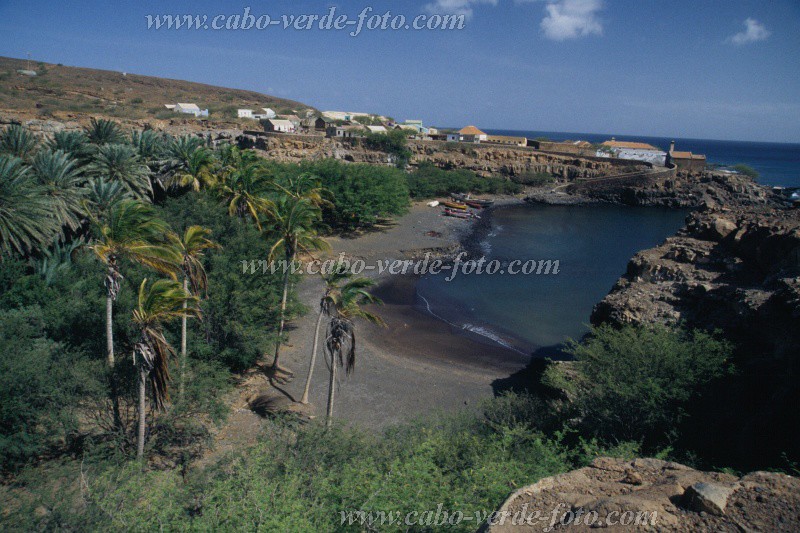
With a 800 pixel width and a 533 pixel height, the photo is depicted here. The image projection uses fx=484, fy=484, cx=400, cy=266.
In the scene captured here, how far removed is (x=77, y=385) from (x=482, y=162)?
7705 centimetres

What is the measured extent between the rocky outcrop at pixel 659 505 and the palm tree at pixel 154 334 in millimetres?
9311

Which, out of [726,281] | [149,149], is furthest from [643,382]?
[149,149]

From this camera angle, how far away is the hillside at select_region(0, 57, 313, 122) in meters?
64.9

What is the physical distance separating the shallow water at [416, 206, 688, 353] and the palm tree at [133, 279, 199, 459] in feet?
60.7

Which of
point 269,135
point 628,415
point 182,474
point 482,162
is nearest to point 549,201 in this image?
point 482,162

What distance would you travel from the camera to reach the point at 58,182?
→ 19.8m

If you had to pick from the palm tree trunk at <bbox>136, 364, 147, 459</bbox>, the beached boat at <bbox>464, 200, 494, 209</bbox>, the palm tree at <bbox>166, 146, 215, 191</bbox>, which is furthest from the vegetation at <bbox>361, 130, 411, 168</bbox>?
the palm tree trunk at <bbox>136, 364, 147, 459</bbox>

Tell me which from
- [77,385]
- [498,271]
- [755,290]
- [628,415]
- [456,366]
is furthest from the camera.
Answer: [498,271]

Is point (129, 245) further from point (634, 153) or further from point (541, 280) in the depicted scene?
point (634, 153)

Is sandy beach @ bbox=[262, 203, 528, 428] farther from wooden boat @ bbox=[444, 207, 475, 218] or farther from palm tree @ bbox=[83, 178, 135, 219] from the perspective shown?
wooden boat @ bbox=[444, 207, 475, 218]

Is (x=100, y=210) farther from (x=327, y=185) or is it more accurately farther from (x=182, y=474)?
(x=327, y=185)

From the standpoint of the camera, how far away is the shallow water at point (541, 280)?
3005 centimetres

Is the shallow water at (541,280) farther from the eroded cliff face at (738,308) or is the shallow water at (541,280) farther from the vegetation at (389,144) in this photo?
the vegetation at (389,144)

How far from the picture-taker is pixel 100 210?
19.8 m
